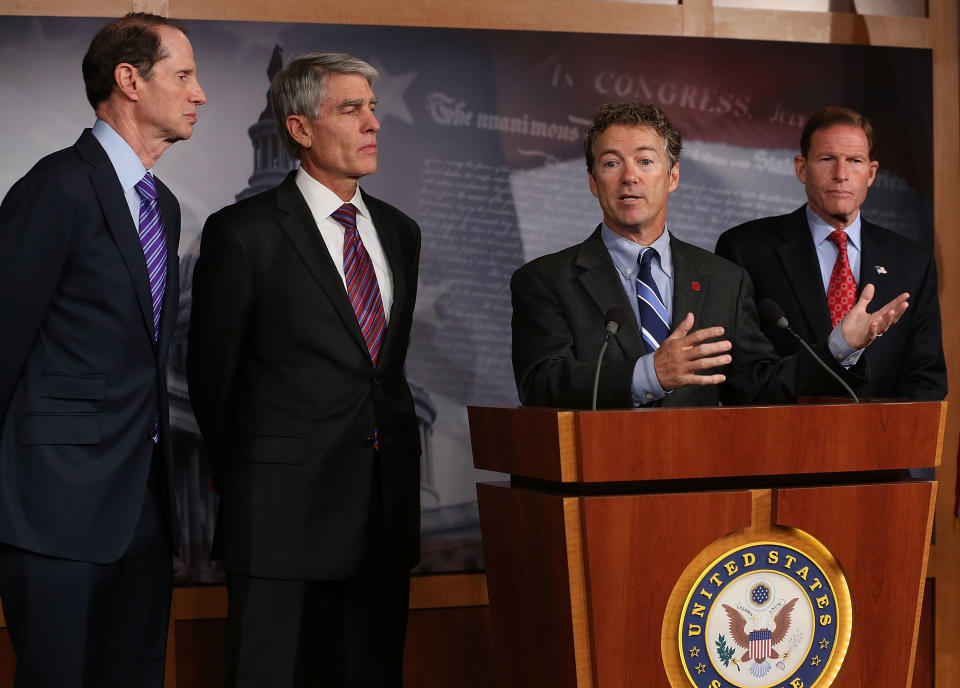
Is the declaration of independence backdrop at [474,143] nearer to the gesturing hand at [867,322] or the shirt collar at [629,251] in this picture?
the shirt collar at [629,251]

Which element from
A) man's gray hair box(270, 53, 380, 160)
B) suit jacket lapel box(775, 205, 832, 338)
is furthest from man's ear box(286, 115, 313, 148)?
suit jacket lapel box(775, 205, 832, 338)

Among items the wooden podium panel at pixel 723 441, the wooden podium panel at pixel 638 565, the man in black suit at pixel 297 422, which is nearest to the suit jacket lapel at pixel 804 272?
the wooden podium panel at pixel 723 441

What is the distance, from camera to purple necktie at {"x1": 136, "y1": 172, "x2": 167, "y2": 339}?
2.51 metres

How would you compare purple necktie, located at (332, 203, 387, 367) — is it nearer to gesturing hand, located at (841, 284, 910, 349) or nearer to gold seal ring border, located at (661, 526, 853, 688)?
gold seal ring border, located at (661, 526, 853, 688)

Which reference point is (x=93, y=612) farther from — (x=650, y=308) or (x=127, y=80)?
(x=650, y=308)

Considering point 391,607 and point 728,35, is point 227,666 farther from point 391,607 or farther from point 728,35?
point 728,35

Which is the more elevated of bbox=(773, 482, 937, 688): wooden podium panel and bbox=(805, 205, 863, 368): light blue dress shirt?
bbox=(805, 205, 863, 368): light blue dress shirt

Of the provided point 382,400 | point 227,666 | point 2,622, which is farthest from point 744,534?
point 2,622

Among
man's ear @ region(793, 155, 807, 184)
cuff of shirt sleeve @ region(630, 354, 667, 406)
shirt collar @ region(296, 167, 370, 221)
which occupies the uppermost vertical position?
man's ear @ region(793, 155, 807, 184)

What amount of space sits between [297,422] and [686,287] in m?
1.01

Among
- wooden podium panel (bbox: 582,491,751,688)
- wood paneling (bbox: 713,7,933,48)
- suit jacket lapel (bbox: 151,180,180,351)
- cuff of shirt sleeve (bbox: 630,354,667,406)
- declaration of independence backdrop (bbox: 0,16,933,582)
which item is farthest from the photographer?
wood paneling (bbox: 713,7,933,48)

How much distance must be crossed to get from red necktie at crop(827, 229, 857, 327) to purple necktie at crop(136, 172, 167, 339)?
192 cm

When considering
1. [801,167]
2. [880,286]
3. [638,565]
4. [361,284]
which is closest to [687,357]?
[638,565]

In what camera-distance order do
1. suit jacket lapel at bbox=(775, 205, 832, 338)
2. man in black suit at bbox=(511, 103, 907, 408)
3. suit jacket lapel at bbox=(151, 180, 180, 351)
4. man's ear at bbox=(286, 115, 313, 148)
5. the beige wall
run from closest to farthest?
suit jacket lapel at bbox=(151, 180, 180, 351)
man in black suit at bbox=(511, 103, 907, 408)
man's ear at bbox=(286, 115, 313, 148)
suit jacket lapel at bbox=(775, 205, 832, 338)
the beige wall
